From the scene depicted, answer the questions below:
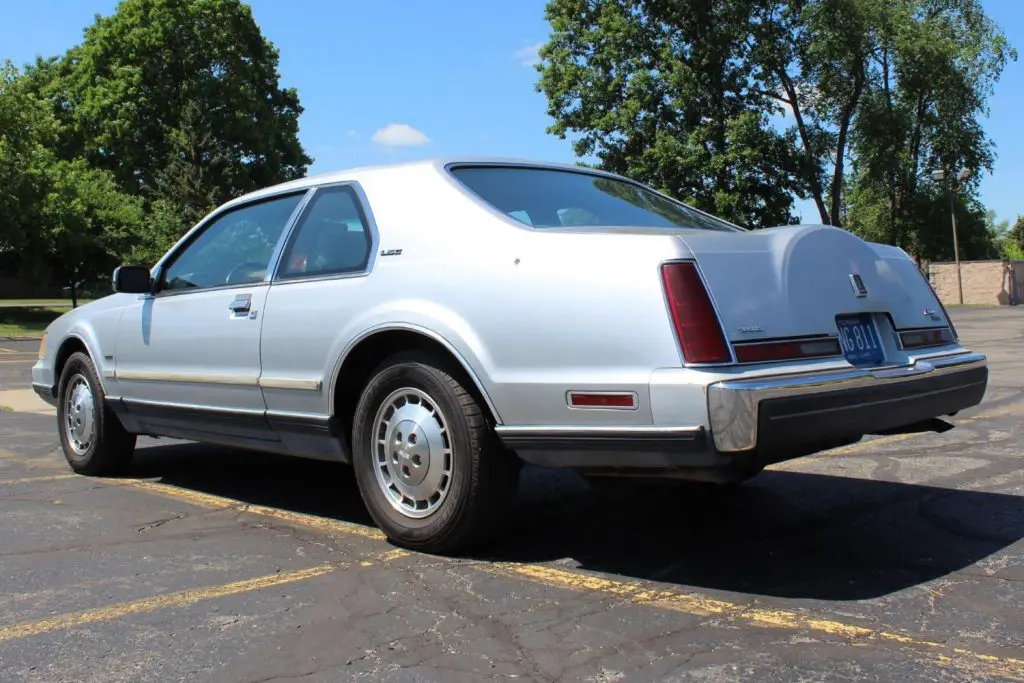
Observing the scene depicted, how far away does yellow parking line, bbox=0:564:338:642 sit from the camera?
3.13 metres

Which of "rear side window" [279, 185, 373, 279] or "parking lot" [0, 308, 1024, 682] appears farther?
"rear side window" [279, 185, 373, 279]

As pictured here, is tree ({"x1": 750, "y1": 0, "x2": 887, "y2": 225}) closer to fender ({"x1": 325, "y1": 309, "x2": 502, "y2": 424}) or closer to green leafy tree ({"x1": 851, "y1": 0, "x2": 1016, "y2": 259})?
green leafy tree ({"x1": 851, "y1": 0, "x2": 1016, "y2": 259})

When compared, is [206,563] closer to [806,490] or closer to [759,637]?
[759,637]

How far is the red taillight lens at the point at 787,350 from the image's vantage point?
326cm

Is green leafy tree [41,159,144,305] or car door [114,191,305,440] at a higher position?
green leafy tree [41,159,144,305]

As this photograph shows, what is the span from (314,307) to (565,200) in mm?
1249

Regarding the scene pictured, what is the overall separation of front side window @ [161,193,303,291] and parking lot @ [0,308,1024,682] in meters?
1.22

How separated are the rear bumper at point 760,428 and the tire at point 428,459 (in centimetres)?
18

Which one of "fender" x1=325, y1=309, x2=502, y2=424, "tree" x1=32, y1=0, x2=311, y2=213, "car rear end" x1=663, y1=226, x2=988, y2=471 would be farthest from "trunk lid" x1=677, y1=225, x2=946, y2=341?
"tree" x1=32, y1=0, x2=311, y2=213

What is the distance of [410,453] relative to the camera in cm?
388

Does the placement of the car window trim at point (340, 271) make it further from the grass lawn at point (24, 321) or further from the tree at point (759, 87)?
the tree at point (759, 87)

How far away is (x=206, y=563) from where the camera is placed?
3.90 metres

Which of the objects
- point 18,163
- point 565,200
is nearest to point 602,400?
point 565,200

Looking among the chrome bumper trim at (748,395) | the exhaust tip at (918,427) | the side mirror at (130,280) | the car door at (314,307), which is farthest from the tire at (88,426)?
the exhaust tip at (918,427)
